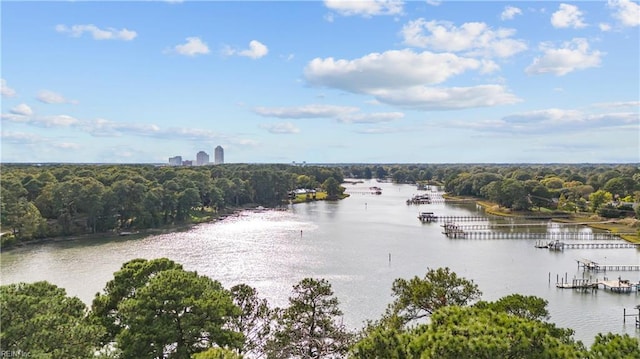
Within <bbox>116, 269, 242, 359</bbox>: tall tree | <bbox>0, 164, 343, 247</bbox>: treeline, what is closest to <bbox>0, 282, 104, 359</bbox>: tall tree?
<bbox>116, 269, 242, 359</bbox>: tall tree

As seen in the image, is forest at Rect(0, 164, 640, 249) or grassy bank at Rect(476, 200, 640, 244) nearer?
forest at Rect(0, 164, 640, 249)

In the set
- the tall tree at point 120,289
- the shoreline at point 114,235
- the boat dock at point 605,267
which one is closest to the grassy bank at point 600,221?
the boat dock at point 605,267

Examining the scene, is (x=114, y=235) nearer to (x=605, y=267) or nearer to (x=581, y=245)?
(x=605, y=267)

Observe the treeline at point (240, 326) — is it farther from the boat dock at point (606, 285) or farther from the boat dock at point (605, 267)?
the boat dock at point (605, 267)

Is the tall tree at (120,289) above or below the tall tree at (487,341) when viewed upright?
below

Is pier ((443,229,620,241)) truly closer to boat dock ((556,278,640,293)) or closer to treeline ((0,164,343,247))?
boat dock ((556,278,640,293))

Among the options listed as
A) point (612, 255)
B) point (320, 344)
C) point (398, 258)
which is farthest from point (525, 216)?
point (320, 344)

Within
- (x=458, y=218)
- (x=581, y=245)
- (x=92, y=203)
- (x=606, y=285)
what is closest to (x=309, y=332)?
(x=606, y=285)
